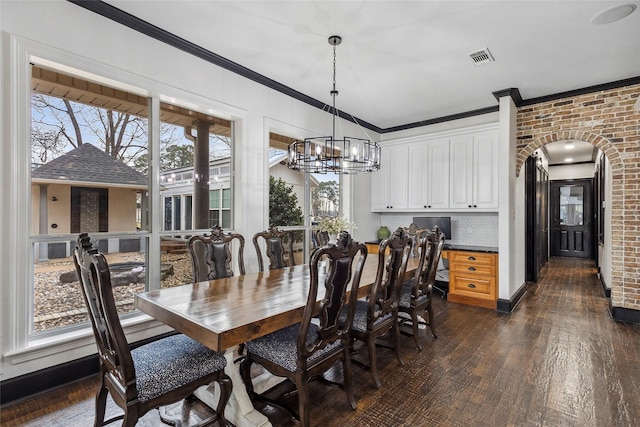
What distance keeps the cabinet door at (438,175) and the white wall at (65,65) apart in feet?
11.1

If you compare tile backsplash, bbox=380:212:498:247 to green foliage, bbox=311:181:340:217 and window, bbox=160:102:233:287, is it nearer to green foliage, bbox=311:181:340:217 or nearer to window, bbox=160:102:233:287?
green foliage, bbox=311:181:340:217

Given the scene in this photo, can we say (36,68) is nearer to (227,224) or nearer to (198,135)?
(198,135)

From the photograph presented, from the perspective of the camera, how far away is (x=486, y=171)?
194 inches

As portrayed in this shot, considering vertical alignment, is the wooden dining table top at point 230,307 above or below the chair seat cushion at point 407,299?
above

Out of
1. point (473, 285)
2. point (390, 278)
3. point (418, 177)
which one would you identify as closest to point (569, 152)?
point (418, 177)

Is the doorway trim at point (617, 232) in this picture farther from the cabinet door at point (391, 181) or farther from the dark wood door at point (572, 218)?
the dark wood door at point (572, 218)

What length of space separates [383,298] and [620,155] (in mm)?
3881

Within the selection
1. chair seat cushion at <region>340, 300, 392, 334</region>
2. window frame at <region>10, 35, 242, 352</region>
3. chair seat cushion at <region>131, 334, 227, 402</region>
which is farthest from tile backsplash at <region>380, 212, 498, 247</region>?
window frame at <region>10, 35, 242, 352</region>

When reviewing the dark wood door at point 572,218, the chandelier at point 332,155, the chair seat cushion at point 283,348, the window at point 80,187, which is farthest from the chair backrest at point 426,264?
the dark wood door at point 572,218

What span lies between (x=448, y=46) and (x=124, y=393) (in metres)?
3.82

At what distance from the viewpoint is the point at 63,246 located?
2625 mm

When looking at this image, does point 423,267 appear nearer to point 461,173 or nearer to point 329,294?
point 329,294

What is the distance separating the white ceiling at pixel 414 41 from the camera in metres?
2.68

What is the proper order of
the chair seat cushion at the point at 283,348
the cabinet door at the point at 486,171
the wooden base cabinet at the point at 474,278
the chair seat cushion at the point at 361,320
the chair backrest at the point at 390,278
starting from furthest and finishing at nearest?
1. the cabinet door at the point at 486,171
2. the wooden base cabinet at the point at 474,278
3. the chair seat cushion at the point at 361,320
4. the chair backrest at the point at 390,278
5. the chair seat cushion at the point at 283,348
